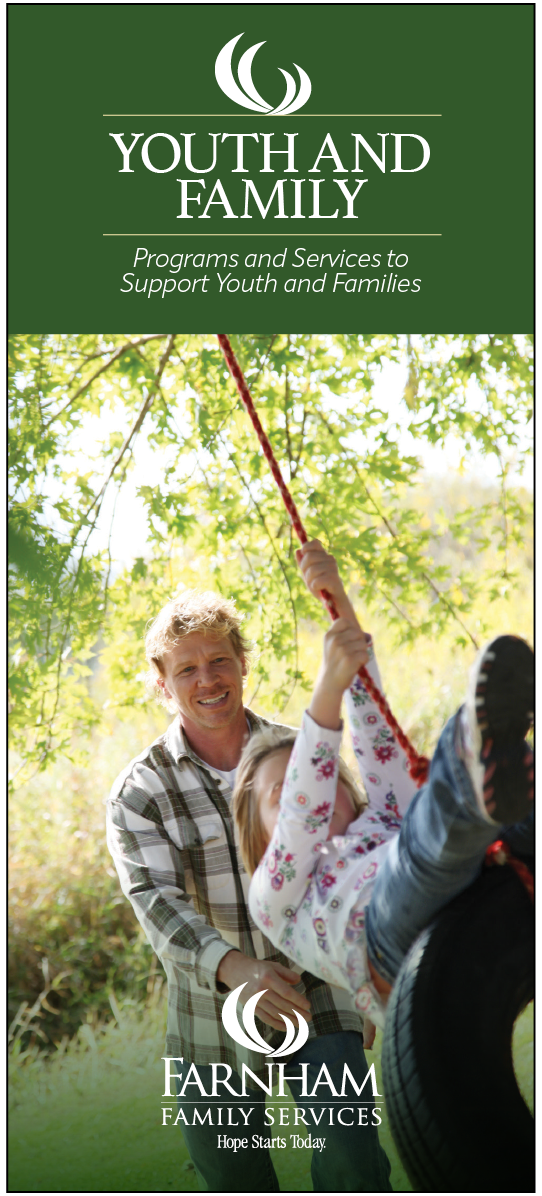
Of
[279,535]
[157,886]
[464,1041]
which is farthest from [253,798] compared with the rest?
[279,535]

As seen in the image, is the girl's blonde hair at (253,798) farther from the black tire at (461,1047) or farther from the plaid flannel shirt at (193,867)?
the black tire at (461,1047)

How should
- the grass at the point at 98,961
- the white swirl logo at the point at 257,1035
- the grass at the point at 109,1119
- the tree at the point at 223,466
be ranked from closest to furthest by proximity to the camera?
the white swirl logo at the point at 257,1035 < the grass at the point at 109,1119 < the tree at the point at 223,466 < the grass at the point at 98,961

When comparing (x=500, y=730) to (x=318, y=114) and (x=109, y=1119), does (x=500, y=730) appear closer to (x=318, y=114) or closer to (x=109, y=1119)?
(x=318, y=114)

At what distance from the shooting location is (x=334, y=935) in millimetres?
1456

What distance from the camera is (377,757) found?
168cm

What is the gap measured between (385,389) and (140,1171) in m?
2.17

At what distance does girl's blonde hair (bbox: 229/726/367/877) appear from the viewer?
5.48 feet

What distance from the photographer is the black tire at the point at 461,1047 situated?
135cm

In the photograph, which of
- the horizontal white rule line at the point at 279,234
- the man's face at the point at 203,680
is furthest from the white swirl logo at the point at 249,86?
the man's face at the point at 203,680

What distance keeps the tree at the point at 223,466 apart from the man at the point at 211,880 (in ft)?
1.87

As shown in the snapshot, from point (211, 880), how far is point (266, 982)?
0.88 ft

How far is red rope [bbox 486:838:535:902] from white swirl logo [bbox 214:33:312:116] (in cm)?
156

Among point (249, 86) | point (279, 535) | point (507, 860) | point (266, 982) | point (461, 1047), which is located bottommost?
point (461, 1047)

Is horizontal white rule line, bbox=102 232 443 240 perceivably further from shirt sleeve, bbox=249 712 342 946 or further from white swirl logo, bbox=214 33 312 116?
shirt sleeve, bbox=249 712 342 946
